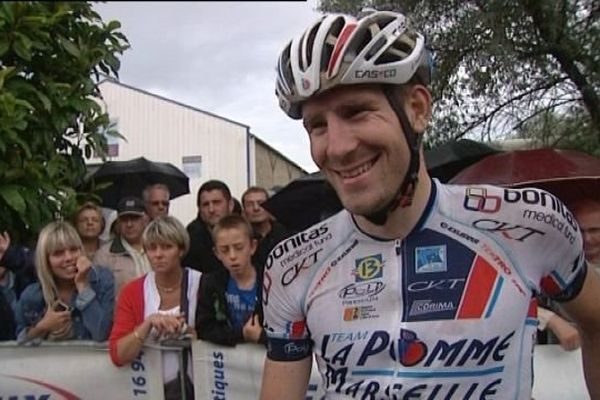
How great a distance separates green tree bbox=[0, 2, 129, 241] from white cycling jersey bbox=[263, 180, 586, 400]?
0.99 meters

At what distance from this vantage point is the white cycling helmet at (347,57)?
184cm

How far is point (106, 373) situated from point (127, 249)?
4.40ft

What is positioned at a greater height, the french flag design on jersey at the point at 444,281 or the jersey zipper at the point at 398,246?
the jersey zipper at the point at 398,246

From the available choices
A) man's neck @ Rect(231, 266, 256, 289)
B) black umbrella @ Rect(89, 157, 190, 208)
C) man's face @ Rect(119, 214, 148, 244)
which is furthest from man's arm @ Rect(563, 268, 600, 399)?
black umbrella @ Rect(89, 157, 190, 208)

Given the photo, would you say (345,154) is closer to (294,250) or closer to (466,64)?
(294,250)

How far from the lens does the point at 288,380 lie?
207 centimetres

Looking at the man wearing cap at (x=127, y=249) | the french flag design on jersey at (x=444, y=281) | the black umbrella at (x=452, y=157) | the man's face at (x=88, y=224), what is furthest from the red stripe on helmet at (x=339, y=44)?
the black umbrella at (x=452, y=157)

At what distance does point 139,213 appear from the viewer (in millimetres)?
5730

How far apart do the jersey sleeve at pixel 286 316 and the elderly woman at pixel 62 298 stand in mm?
2382

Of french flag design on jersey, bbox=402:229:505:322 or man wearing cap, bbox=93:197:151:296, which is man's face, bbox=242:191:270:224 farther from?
french flag design on jersey, bbox=402:229:505:322

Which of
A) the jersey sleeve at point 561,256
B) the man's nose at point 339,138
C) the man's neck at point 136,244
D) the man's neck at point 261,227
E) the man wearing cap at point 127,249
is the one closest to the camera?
the man's nose at point 339,138

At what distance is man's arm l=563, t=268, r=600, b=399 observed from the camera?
6.65 ft

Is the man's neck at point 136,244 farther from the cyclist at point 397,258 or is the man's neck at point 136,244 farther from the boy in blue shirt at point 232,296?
the cyclist at point 397,258

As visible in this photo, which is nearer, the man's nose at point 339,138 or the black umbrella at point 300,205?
the man's nose at point 339,138
